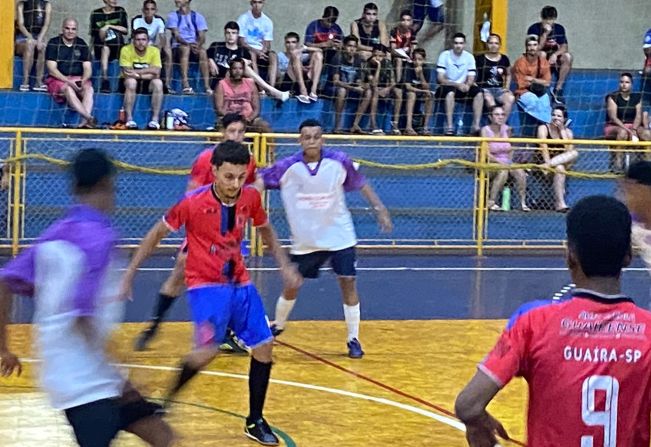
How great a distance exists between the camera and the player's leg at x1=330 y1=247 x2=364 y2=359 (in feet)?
32.7

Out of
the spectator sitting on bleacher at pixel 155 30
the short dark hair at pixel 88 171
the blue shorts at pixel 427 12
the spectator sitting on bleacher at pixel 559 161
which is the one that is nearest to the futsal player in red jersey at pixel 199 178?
the short dark hair at pixel 88 171

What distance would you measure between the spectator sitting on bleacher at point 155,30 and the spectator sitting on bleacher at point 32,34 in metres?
1.38

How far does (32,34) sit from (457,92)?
271 inches

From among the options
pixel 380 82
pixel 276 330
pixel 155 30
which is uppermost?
pixel 155 30

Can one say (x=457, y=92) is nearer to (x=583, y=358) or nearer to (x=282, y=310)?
(x=282, y=310)

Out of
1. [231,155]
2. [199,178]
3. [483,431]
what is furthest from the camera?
[199,178]

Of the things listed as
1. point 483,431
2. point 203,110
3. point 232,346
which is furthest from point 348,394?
point 203,110

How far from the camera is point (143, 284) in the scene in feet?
44.8

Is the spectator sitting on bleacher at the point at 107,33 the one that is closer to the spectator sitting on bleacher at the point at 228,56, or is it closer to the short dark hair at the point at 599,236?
the spectator sitting on bleacher at the point at 228,56

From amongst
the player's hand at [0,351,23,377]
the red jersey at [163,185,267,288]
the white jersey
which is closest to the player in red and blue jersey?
the red jersey at [163,185,267,288]

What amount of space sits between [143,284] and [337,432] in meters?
6.49

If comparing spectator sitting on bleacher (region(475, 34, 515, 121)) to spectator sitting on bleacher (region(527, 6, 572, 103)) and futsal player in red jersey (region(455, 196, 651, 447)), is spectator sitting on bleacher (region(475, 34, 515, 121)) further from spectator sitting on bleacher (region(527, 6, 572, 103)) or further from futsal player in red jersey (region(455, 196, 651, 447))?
futsal player in red jersey (region(455, 196, 651, 447))

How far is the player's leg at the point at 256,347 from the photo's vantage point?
7270 mm

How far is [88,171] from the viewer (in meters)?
4.92
